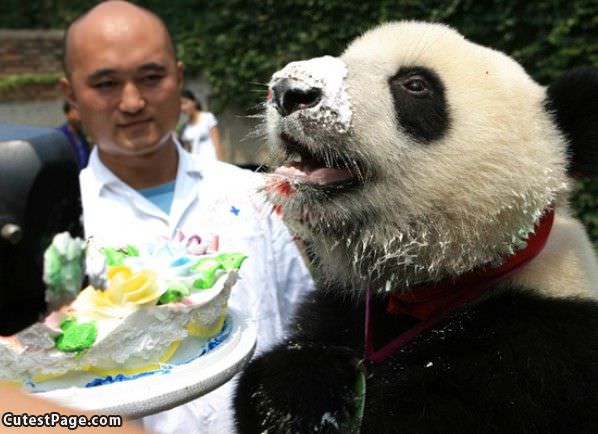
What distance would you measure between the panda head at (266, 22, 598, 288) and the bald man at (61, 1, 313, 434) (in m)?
0.73

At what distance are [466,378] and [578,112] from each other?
2.07ft

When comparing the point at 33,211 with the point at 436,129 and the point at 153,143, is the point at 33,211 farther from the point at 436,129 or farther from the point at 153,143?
the point at 153,143

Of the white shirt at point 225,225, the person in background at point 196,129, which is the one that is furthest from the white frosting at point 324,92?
the person in background at point 196,129

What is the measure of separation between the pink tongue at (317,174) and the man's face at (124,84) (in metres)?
0.92

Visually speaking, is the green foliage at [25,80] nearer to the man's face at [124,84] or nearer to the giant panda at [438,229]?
the man's face at [124,84]

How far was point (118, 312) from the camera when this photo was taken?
1.49m

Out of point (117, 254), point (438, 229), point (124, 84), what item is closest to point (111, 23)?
point (124, 84)

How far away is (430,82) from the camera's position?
4.65ft

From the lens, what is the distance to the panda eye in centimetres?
142

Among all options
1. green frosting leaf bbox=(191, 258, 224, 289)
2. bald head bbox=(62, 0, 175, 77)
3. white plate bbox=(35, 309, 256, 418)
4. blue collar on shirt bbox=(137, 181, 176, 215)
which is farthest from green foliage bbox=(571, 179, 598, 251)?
white plate bbox=(35, 309, 256, 418)

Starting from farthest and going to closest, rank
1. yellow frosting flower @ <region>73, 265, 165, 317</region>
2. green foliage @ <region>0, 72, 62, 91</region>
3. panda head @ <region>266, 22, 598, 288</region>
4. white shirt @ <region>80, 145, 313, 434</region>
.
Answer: green foliage @ <region>0, 72, 62, 91</region> < white shirt @ <region>80, 145, 313, 434</region> < yellow frosting flower @ <region>73, 265, 165, 317</region> < panda head @ <region>266, 22, 598, 288</region>

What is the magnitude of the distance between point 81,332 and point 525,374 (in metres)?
0.90

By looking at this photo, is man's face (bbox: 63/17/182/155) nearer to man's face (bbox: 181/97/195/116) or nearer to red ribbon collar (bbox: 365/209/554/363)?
red ribbon collar (bbox: 365/209/554/363)

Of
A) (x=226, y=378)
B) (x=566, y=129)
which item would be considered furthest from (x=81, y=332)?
(x=566, y=129)
